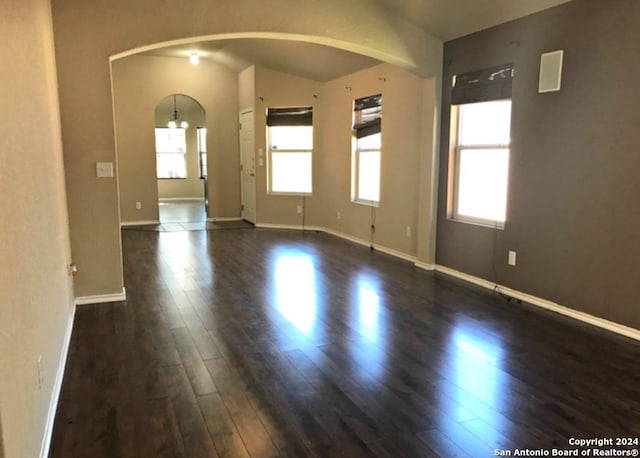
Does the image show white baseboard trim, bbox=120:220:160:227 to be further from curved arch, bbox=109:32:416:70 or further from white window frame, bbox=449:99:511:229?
white window frame, bbox=449:99:511:229

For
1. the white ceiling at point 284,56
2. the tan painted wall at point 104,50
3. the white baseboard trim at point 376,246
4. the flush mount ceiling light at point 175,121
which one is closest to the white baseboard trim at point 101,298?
the tan painted wall at point 104,50

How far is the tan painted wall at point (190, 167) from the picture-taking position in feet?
42.9

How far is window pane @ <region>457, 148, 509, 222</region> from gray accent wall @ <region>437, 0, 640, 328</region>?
22 centimetres

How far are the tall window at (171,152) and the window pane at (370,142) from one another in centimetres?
783

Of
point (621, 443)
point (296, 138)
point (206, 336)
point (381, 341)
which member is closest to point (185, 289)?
point (206, 336)

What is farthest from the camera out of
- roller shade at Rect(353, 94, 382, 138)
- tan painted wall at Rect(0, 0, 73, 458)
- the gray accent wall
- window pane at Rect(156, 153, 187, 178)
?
window pane at Rect(156, 153, 187, 178)

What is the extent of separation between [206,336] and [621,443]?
2533 mm

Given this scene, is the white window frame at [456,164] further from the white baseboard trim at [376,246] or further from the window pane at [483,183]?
the white baseboard trim at [376,246]

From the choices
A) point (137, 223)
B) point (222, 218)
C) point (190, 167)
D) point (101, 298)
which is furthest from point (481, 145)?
point (190, 167)

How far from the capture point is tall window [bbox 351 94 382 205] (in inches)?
253

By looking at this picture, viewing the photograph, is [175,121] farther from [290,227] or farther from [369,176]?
[369,176]

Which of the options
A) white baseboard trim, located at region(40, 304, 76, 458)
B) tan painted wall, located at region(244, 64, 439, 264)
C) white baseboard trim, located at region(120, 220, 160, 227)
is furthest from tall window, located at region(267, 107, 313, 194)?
white baseboard trim, located at region(40, 304, 76, 458)

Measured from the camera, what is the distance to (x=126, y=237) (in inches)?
291

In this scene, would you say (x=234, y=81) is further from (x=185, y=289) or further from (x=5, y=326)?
(x=5, y=326)
